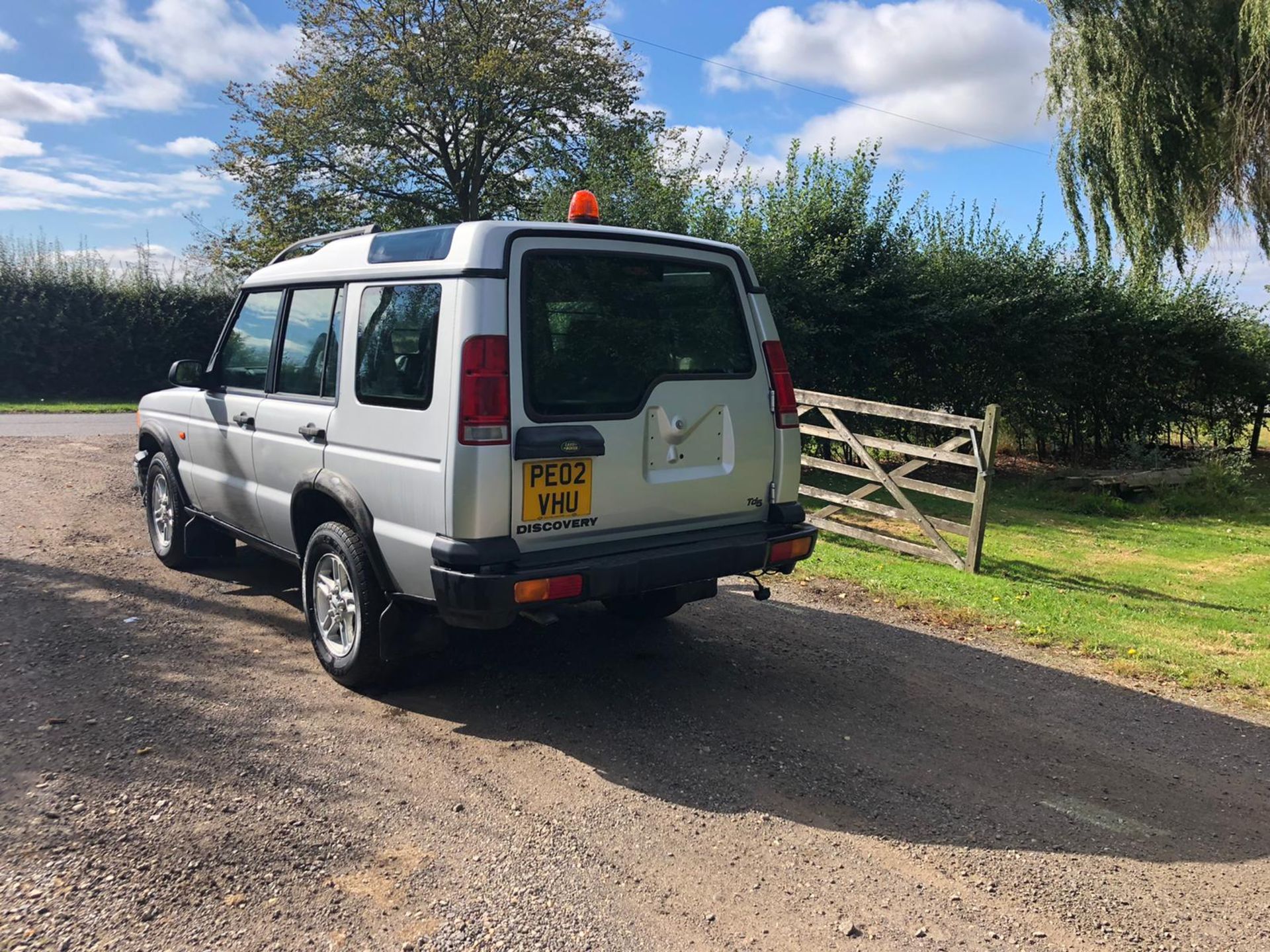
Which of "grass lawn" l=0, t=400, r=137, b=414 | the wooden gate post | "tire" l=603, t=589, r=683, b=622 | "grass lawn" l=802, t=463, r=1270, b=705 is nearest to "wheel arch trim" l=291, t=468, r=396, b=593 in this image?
"tire" l=603, t=589, r=683, b=622

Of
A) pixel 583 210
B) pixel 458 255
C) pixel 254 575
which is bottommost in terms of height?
pixel 254 575

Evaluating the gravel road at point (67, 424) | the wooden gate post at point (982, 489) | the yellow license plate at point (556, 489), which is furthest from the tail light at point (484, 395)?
the gravel road at point (67, 424)

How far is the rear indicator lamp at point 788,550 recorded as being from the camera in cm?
468

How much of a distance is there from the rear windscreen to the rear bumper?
624 mm

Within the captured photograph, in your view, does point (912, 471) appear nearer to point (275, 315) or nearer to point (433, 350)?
point (275, 315)

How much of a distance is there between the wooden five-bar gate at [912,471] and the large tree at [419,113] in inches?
488

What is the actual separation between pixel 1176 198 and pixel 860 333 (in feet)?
23.1

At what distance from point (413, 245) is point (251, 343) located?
1.95 metres

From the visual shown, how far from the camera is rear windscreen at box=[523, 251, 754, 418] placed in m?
4.09

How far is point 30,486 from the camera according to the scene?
9797mm

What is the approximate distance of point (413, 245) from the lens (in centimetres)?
436

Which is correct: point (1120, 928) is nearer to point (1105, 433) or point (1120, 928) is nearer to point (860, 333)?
point (860, 333)

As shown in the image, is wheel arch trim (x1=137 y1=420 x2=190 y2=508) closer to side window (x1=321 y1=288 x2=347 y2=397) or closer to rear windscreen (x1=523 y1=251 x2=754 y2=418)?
side window (x1=321 y1=288 x2=347 y2=397)

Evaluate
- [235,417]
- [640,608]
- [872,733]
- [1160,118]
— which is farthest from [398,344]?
[1160,118]
